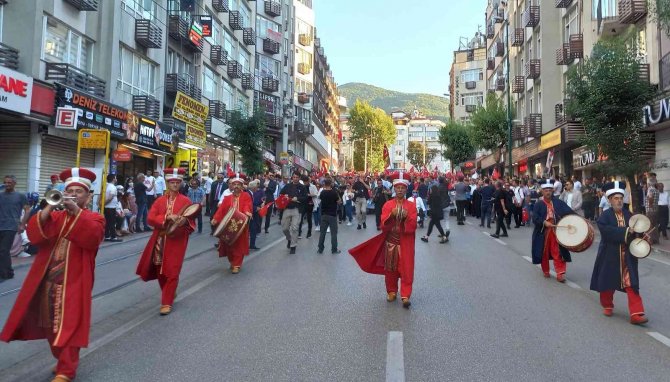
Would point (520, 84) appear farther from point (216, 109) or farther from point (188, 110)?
point (188, 110)

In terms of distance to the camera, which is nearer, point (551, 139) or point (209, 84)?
point (551, 139)

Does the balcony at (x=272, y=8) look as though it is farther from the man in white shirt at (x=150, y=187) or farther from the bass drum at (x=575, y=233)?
the bass drum at (x=575, y=233)

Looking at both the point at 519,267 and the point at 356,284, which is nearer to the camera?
the point at 356,284

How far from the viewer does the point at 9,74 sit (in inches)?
580

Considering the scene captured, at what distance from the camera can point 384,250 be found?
300 inches

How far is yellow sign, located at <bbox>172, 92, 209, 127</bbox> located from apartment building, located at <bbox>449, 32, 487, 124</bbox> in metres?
54.9

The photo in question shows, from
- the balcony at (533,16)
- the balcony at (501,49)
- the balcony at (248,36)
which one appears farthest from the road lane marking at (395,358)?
the balcony at (501,49)

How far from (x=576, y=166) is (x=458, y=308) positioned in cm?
2672

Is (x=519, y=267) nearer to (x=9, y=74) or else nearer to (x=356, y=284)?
(x=356, y=284)

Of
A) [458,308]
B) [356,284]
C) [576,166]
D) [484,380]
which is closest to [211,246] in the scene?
[356,284]

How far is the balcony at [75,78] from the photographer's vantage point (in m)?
17.5

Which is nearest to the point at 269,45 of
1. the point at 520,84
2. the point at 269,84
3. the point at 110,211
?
the point at 269,84

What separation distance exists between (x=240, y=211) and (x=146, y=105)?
15.7 metres

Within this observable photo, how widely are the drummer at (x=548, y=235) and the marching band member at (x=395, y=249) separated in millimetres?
3008
